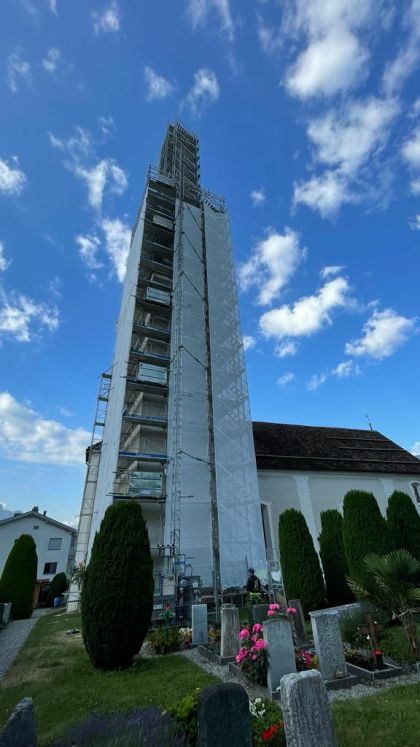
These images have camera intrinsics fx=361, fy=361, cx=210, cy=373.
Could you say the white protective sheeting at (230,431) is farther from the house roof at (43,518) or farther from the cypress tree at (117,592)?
the house roof at (43,518)

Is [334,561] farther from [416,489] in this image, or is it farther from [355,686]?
[416,489]

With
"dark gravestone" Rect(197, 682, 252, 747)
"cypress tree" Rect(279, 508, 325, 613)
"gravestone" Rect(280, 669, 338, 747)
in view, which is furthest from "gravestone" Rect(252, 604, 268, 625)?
"dark gravestone" Rect(197, 682, 252, 747)

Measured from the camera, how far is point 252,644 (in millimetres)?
7734

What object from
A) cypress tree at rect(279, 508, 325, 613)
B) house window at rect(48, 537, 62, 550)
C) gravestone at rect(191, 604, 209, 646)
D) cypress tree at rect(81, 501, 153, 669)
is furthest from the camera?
house window at rect(48, 537, 62, 550)

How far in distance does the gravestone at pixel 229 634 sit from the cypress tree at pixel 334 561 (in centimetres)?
671

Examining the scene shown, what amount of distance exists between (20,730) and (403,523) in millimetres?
15070

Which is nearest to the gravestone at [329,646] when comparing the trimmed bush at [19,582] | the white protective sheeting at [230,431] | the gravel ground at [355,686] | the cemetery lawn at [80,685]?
the gravel ground at [355,686]

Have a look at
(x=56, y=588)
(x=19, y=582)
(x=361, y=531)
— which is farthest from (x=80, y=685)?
(x=56, y=588)

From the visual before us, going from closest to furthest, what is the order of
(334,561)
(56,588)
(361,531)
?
(361,531)
(334,561)
(56,588)

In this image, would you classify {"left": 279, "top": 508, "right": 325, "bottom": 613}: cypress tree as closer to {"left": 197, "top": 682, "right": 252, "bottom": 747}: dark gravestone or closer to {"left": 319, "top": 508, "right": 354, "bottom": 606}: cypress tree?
{"left": 319, "top": 508, "right": 354, "bottom": 606}: cypress tree

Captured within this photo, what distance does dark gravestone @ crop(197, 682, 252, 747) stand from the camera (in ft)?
10.8

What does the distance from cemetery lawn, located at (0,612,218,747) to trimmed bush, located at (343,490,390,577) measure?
277 inches

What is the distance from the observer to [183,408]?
71.1 ft

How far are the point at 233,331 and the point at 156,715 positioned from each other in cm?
2219
